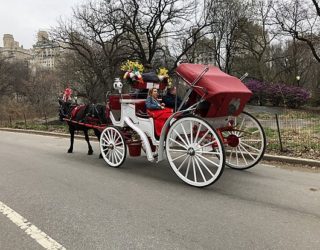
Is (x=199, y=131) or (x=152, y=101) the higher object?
(x=152, y=101)

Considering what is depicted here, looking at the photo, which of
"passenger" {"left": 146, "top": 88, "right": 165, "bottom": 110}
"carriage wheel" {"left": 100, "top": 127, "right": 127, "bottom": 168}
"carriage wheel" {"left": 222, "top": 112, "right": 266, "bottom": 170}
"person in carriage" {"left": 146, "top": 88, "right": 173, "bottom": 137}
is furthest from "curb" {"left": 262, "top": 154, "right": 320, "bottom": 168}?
"carriage wheel" {"left": 100, "top": 127, "right": 127, "bottom": 168}

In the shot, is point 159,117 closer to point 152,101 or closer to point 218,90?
point 152,101

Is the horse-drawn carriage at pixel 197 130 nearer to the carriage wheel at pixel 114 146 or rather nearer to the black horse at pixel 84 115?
the carriage wheel at pixel 114 146

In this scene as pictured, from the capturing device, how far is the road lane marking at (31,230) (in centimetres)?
437

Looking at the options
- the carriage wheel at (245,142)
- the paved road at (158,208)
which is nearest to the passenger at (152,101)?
the paved road at (158,208)

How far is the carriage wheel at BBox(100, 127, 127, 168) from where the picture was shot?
27.1ft

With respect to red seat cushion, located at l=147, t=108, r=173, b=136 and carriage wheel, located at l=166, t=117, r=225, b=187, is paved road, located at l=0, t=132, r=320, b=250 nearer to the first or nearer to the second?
carriage wheel, located at l=166, t=117, r=225, b=187

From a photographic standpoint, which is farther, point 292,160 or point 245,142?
point 292,160

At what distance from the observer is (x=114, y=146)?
27.5 ft

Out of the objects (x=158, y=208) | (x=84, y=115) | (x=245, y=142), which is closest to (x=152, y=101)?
A: (x=245, y=142)

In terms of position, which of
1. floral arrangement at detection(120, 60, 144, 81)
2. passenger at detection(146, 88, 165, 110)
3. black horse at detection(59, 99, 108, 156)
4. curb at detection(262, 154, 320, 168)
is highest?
floral arrangement at detection(120, 60, 144, 81)

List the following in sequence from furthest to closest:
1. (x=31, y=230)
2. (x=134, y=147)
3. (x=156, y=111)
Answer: (x=134, y=147) → (x=156, y=111) → (x=31, y=230)

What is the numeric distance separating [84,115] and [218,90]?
16.5 ft

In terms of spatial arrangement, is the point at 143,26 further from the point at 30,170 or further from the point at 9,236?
the point at 9,236
